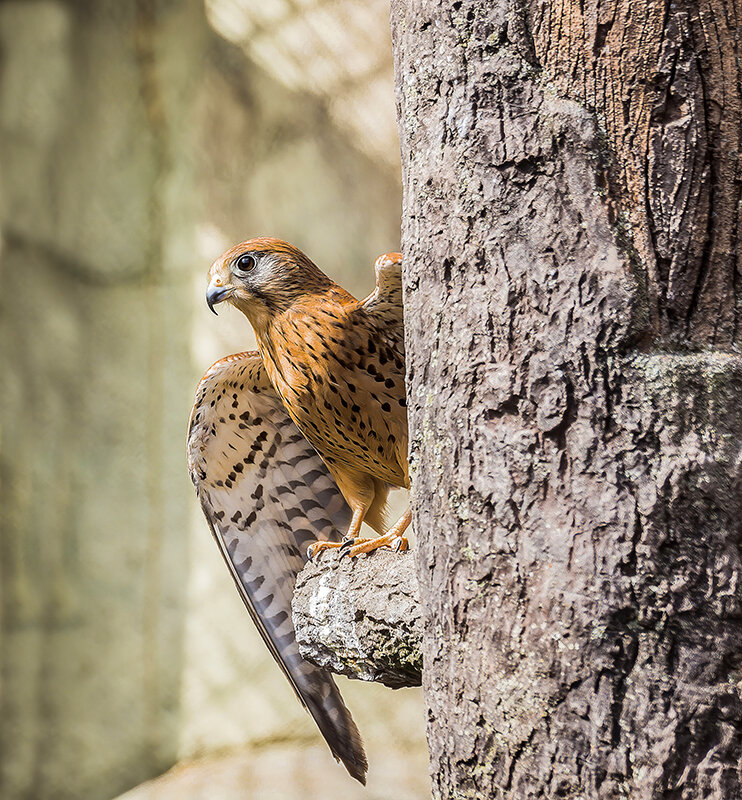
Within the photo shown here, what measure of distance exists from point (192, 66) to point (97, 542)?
2.08 m

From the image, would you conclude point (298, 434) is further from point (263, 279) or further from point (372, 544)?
point (372, 544)

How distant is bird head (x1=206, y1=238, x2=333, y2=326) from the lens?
1945 mm

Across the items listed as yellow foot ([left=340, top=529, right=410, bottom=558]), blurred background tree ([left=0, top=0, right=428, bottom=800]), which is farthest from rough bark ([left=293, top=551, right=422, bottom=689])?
blurred background tree ([left=0, top=0, right=428, bottom=800])

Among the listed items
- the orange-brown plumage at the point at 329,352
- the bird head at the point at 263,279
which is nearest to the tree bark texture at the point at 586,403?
the orange-brown plumage at the point at 329,352

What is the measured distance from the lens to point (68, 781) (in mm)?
3648

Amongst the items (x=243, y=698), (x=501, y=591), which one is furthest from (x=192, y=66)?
(x=501, y=591)

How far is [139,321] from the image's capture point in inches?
151

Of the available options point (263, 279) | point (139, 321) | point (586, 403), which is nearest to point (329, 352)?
point (263, 279)

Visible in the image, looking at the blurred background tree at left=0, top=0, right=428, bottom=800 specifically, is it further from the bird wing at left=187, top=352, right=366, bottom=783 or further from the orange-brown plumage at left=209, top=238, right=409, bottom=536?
the orange-brown plumage at left=209, top=238, right=409, bottom=536

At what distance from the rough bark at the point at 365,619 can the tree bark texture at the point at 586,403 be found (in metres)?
0.27

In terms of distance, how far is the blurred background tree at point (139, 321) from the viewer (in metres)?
3.45

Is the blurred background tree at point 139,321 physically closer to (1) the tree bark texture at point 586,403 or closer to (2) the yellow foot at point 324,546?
(2) the yellow foot at point 324,546

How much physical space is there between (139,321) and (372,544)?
242cm

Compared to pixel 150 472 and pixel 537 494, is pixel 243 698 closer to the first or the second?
pixel 150 472
